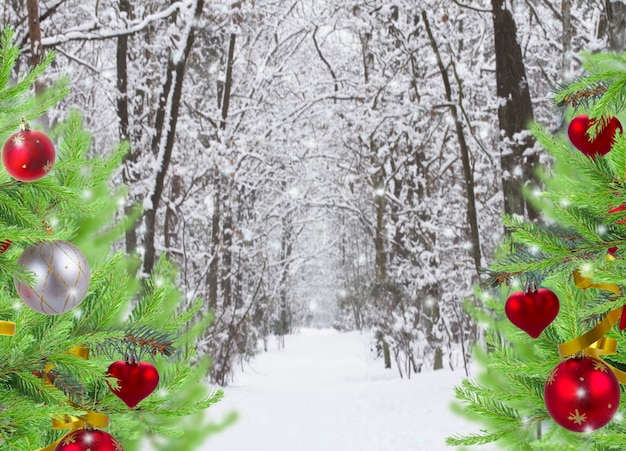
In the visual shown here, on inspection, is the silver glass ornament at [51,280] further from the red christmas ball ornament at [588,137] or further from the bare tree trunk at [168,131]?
the bare tree trunk at [168,131]

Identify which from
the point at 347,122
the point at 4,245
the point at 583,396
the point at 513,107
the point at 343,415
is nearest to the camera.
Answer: the point at 583,396

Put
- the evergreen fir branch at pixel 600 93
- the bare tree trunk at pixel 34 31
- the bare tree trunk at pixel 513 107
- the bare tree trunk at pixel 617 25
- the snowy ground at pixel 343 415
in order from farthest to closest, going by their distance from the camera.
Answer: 1. the snowy ground at pixel 343 415
2. the bare tree trunk at pixel 513 107
3. the bare tree trunk at pixel 617 25
4. the bare tree trunk at pixel 34 31
5. the evergreen fir branch at pixel 600 93

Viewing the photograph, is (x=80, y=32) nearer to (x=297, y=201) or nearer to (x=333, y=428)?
(x=333, y=428)

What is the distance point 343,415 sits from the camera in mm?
8773

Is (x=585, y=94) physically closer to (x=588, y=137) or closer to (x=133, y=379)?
(x=588, y=137)

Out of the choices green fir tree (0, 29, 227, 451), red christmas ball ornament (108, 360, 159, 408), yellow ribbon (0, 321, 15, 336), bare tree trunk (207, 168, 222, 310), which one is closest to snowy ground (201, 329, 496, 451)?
bare tree trunk (207, 168, 222, 310)

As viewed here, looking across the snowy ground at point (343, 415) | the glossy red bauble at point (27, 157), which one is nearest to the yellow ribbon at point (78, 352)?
the glossy red bauble at point (27, 157)

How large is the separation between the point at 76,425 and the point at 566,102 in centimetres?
137

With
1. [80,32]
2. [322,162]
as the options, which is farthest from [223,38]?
[322,162]

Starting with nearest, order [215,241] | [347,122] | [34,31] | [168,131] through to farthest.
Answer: [34,31] → [168,131] → [215,241] → [347,122]

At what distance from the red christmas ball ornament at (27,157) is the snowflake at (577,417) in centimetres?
118

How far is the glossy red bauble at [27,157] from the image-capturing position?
1157mm

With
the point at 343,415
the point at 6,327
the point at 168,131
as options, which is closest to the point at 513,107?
the point at 168,131

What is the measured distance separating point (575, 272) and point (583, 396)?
32cm
